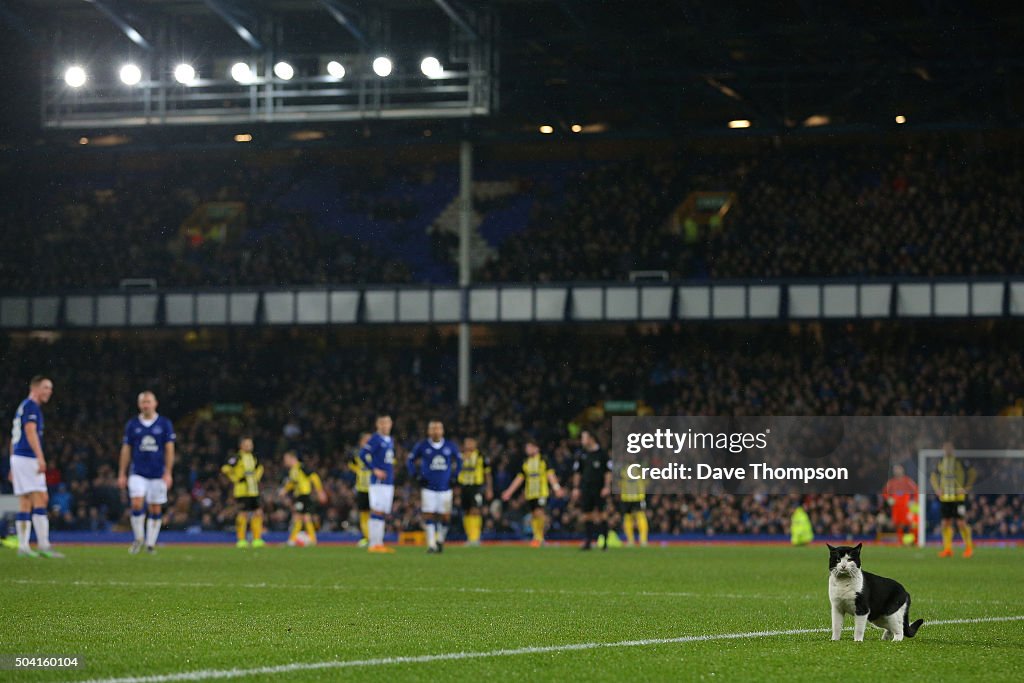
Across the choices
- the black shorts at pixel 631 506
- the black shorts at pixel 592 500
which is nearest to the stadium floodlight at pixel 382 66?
the black shorts at pixel 631 506

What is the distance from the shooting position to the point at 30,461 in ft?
58.2

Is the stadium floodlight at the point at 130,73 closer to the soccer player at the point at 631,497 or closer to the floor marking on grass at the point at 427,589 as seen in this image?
the soccer player at the point at 631,497

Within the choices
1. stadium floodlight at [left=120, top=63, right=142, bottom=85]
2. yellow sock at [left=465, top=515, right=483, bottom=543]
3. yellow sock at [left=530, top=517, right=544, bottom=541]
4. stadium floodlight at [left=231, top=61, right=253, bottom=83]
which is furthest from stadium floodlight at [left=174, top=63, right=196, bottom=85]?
yellow sock at [left=530, top=517, right=544, bottom=541]

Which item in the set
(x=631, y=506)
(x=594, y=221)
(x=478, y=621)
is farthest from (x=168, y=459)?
(x=594, y=221)

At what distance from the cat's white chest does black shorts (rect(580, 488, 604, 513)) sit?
18083 mm

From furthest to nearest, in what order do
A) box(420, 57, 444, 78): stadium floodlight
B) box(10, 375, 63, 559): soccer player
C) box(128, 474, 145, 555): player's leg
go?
box(420, 57, 444, 78): stadium floodlight → box(128, 474, 145, 555): player's leg → box(10, 375, 63, 559): soccer player

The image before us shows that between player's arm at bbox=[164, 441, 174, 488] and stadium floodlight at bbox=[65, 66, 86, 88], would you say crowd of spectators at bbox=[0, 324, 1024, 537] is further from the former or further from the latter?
player's arm at bbox=[164, 441, 174, 488]

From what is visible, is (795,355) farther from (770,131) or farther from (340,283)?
(340,283)

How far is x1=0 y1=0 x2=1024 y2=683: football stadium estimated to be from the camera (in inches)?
1283

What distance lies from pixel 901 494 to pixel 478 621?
2298cm

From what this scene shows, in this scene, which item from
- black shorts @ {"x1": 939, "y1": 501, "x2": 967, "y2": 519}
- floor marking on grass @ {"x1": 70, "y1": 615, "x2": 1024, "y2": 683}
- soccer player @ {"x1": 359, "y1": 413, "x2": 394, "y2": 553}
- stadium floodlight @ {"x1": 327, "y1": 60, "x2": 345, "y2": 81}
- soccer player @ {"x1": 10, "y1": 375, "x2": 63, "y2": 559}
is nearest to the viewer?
floor marking on grass @ {"x1": 70, "y1": 615, "x2": 1024, "y2": 683}

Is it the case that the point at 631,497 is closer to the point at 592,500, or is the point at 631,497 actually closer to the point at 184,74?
the point at 592,500

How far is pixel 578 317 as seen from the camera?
43.1m

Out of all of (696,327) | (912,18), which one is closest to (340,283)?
(696,327)
